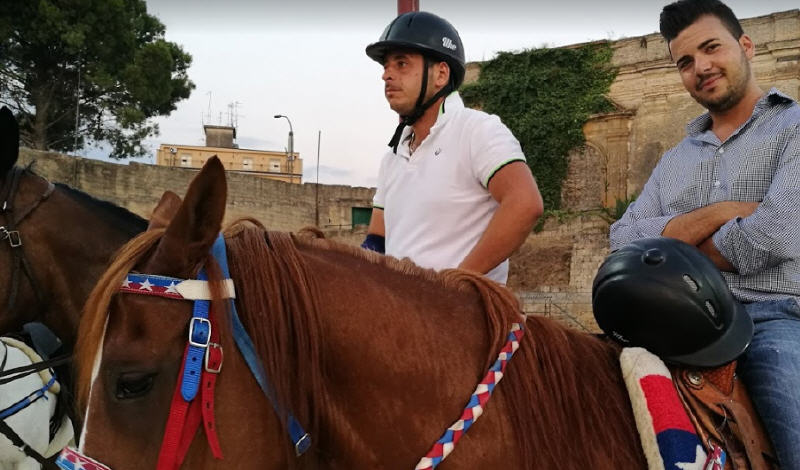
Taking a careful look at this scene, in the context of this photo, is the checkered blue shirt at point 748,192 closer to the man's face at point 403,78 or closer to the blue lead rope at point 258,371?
the man's face at point 403,78

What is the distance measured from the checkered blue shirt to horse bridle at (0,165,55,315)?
10.0ft

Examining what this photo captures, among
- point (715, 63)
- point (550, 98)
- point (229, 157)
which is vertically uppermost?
point (550, 98)

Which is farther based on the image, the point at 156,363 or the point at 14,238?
the point at 14,238

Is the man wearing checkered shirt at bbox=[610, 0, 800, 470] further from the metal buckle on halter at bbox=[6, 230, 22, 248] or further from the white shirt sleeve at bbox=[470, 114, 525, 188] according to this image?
the metal buckle on halter at bbox=[6, 230, 22, 248]

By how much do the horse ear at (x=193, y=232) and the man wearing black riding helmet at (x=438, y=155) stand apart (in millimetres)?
1212

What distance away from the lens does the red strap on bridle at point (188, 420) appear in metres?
1.27

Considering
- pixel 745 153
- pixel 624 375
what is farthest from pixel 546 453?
pixel 745 153

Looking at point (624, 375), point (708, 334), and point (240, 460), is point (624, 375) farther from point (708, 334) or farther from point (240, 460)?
point (240, 460)

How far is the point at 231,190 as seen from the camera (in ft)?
78.4

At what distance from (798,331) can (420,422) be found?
3.85ft

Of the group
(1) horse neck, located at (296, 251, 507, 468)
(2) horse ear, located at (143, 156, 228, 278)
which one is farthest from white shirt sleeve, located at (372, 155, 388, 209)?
(2) horse ear, located at (143, 156, 228, 278)

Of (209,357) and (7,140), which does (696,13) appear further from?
(7,140)

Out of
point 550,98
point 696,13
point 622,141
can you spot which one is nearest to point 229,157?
point 550,98

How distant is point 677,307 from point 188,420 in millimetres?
1273
